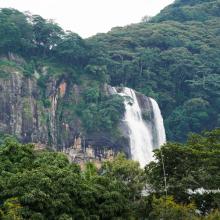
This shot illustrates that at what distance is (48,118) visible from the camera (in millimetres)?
44125

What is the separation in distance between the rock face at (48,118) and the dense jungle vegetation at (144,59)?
668mm

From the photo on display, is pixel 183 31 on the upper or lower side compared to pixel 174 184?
upper

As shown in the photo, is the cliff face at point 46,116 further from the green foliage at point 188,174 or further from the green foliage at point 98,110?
the green foliage at point 188,174

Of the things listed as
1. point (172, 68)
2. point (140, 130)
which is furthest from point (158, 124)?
point (172, 68)

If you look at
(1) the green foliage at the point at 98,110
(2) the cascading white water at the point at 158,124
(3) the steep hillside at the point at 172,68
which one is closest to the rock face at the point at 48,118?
(1) the green foliage at the point at 98,110

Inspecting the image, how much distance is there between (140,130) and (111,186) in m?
26.2

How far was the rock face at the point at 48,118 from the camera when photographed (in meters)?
42.2

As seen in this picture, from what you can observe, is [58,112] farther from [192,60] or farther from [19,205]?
[19,205]

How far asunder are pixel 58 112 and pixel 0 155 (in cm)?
2443

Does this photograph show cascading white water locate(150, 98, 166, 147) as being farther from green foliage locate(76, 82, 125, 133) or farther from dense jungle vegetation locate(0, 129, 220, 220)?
dense jungle vegetation locate(0, 129, 220, 220)

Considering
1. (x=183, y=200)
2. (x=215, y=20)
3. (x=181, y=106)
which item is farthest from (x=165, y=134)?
(x=183, y=200)

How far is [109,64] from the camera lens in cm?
5247

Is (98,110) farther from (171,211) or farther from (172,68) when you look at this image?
(171,211)

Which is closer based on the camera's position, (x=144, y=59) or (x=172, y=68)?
(x=144, y=59)
